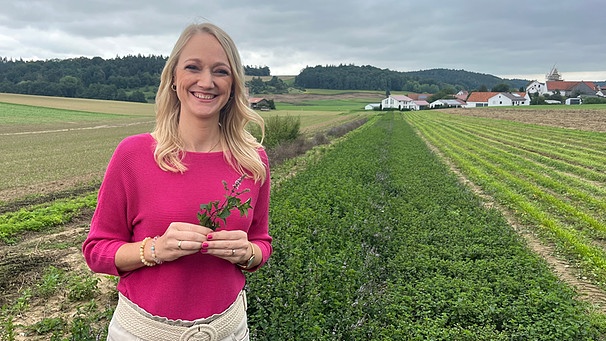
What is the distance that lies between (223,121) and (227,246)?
71 cm

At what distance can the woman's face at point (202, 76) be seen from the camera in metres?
1.99

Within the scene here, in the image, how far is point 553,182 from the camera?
14.1 m

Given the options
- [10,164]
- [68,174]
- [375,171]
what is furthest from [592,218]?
[10,164]

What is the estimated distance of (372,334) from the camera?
4523 mm

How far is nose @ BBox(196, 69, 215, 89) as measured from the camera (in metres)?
1.97

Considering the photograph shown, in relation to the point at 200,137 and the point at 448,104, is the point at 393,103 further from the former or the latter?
the point at 200,137

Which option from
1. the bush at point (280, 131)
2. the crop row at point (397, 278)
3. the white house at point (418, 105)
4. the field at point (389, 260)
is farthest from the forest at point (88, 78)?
the crop row at point (397, 278)

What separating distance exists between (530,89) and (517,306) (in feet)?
457

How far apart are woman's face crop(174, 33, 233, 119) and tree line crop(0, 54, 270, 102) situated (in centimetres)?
8119

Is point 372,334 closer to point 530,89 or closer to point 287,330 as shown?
point 287,330

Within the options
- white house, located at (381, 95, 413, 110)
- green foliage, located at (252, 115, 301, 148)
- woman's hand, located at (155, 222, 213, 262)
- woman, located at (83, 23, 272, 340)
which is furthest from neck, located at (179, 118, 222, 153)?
white house, located at (381, 95, 413, 110)

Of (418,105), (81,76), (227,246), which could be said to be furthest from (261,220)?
(418,105)

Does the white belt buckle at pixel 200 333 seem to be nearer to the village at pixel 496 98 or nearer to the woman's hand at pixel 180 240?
the woman's hand at pixel 180 240

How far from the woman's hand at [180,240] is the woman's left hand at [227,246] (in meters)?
0.03
